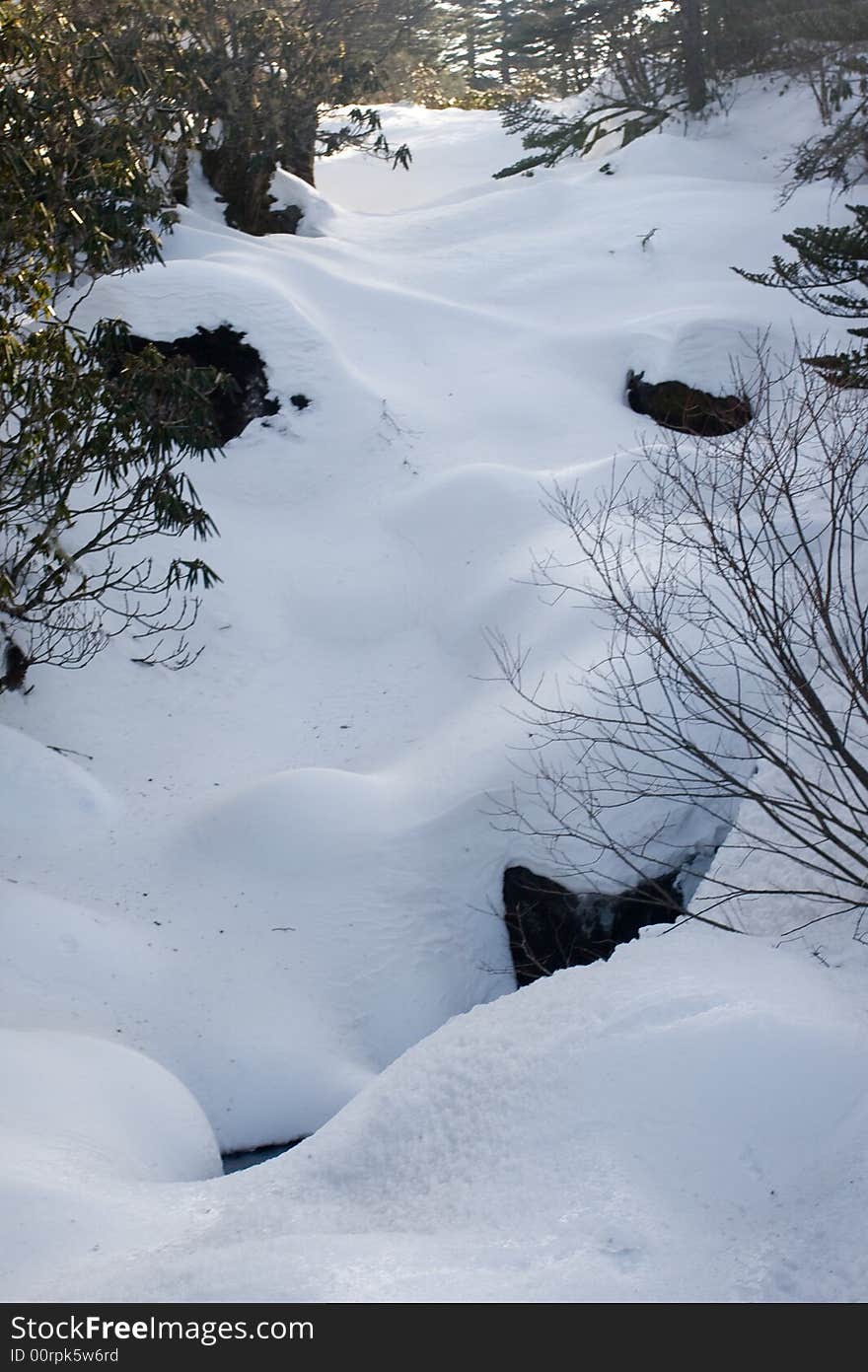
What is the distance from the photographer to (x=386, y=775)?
29.5ft

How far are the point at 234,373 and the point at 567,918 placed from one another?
7291mm

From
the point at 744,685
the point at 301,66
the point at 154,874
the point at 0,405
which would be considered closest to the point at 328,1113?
the point at 154,874

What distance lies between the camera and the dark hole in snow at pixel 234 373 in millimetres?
12266

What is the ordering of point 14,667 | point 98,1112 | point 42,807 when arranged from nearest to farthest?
point 98,1112, point 42,807, point 14,667

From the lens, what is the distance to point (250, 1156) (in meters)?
6.77

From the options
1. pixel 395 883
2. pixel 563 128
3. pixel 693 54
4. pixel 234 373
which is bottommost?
pixel 395 883

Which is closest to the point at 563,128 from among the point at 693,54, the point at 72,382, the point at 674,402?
the point at 693,54

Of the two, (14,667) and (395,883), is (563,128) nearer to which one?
(14,667)

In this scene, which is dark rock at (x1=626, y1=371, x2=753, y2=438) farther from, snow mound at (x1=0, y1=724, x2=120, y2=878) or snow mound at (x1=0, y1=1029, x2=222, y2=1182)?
snow mound at (x1=0, y1=1029, x2=222, y2=1182)

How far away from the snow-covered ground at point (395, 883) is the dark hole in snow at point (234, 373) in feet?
0.52

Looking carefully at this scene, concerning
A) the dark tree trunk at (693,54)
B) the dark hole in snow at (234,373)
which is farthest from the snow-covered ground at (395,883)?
the dark tree trunk at (693,54)

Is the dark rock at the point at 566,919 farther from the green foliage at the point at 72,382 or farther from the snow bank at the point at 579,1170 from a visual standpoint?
the green foliage at the point at 72,382

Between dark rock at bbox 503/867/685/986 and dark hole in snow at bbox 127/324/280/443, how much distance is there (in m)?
6.47
